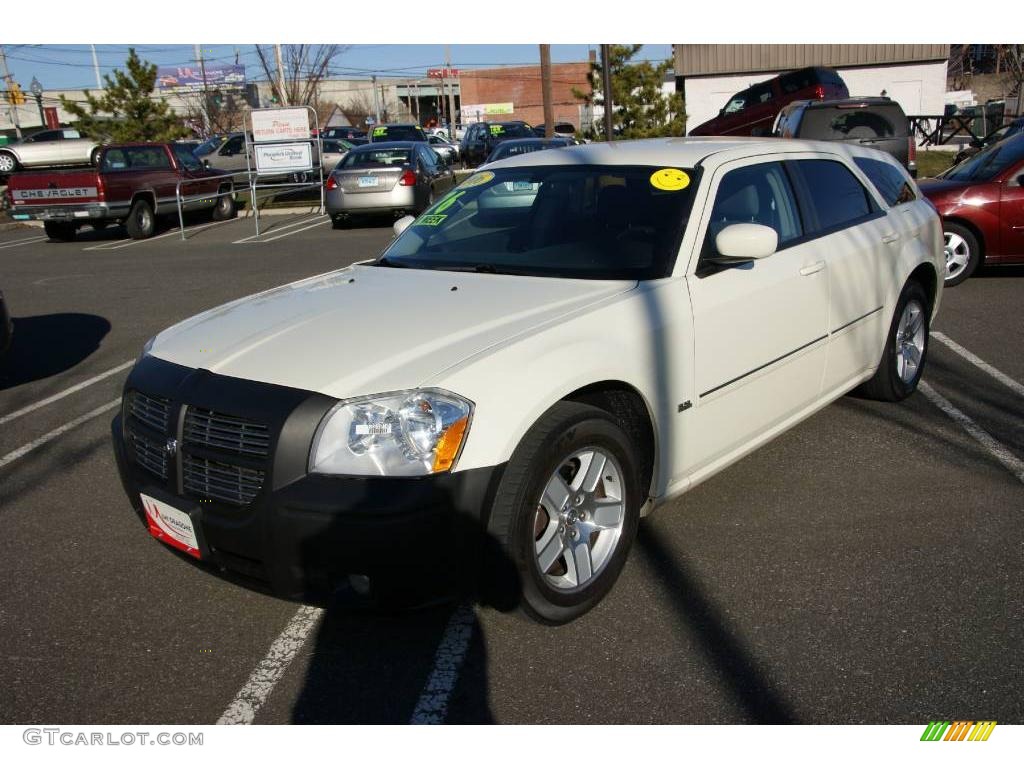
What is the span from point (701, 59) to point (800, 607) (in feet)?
113

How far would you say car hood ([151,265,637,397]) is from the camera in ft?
9.77

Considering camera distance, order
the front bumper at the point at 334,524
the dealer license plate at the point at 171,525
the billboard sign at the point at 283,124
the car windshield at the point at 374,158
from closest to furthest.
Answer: the front bumper at the point at 334,524, the dealer license plate at the point at 171,525, the car windshield at the point at 374,158, the billboard sign at the point at 283,124

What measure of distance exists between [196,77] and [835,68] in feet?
229

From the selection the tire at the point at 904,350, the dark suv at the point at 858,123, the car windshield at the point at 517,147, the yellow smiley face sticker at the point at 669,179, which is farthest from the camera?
the car windshield at the point at 517,147

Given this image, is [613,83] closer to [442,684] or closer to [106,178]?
[106,178]

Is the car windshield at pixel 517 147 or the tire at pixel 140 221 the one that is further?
the tire at pixel 140 221

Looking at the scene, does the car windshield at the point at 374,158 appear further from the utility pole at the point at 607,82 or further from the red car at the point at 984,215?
the red car at the point at 984,215

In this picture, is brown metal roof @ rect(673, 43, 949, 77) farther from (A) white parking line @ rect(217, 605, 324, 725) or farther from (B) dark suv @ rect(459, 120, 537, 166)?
(A) white parking line @ rect(217, 605, 324, 725)

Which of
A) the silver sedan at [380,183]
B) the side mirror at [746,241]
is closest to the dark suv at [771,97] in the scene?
the silver sedan at [380,183]

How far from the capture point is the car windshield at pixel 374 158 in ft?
55.0

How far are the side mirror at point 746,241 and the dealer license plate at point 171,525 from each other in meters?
2.32

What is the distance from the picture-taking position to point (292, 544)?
2.81 metres

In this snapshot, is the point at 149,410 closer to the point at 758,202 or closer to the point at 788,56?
the point at 758,202

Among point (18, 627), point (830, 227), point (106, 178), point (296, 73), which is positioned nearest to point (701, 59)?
point (296, 73)
